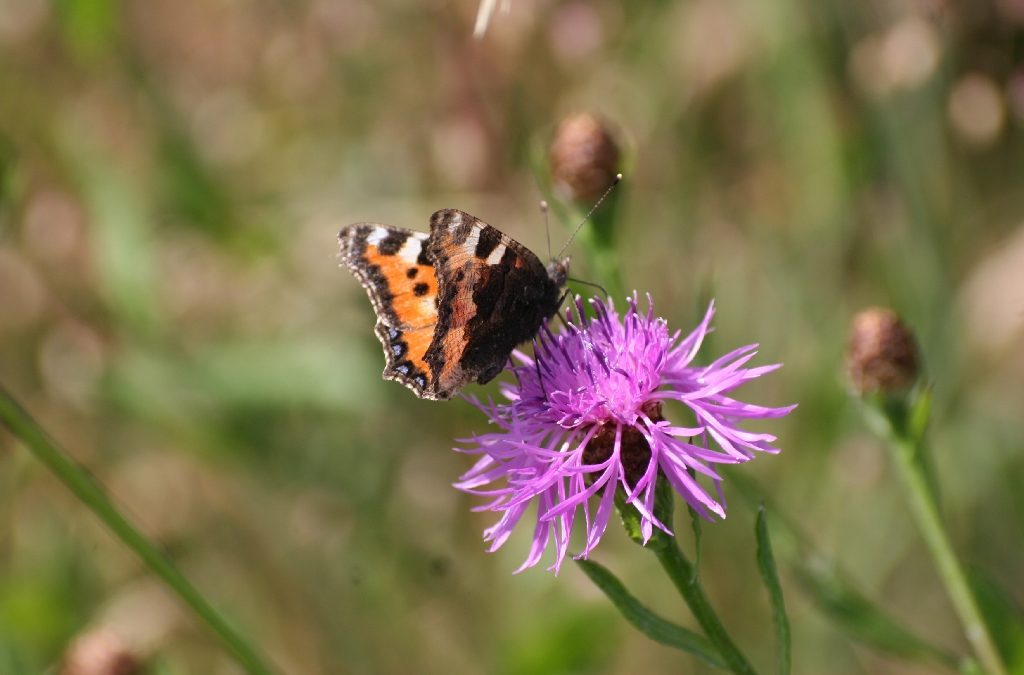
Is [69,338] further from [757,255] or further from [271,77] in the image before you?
[757,255]

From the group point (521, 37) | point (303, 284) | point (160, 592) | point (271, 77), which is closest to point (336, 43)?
point (271, 77)

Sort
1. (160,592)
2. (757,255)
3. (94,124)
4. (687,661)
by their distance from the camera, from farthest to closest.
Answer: (94,124) → (757,255) → (160,592) → (687,661)

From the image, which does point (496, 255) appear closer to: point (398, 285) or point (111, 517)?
point (398, 285)

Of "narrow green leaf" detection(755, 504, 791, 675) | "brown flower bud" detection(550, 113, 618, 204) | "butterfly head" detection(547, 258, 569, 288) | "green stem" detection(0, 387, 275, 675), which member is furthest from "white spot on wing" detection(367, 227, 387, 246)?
"narrow green leaf" detection(755, 504, 791, 675)

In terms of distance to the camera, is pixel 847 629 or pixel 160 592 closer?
pixel 847 629

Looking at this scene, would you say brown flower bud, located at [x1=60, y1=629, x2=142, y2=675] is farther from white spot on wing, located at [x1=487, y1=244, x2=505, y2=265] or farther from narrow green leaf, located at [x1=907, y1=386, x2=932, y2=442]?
narrow green leaf, located at [x1=907, y1=386, x2=932, y2=442]

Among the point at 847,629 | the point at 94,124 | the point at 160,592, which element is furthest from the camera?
the point at 94,124
